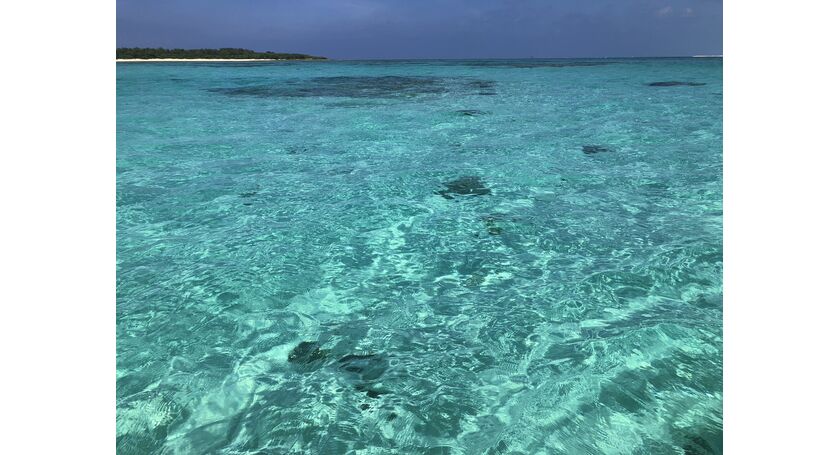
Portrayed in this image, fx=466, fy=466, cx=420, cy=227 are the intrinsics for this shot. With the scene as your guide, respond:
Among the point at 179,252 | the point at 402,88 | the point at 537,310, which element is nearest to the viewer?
the point at 537,310

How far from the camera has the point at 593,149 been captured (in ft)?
39.7

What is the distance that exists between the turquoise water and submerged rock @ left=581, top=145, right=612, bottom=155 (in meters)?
0.29

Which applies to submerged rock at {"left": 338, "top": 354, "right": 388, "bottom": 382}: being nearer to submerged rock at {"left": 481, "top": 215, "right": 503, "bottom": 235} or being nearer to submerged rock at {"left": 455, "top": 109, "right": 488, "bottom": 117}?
submerged rock at {"left": 481, "top": 215, "right": 503, "bottom": 235}

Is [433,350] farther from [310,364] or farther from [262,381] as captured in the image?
[262,381]

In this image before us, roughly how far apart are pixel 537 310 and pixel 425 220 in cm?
301

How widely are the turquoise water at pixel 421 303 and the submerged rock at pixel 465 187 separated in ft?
0.20

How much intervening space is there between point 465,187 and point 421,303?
4408mm

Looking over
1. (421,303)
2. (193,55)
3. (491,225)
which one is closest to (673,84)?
(491,225)

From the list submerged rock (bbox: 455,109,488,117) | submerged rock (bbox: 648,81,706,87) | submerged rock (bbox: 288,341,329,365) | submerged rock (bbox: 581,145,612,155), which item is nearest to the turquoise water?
submerged rock (bbox: 288,341,329,365)

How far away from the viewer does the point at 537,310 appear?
197 inches

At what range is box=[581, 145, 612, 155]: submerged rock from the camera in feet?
38.9

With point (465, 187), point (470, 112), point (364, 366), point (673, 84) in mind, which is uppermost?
point (673, 84)

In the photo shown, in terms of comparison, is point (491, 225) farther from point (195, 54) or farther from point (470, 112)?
point (195, 54)
